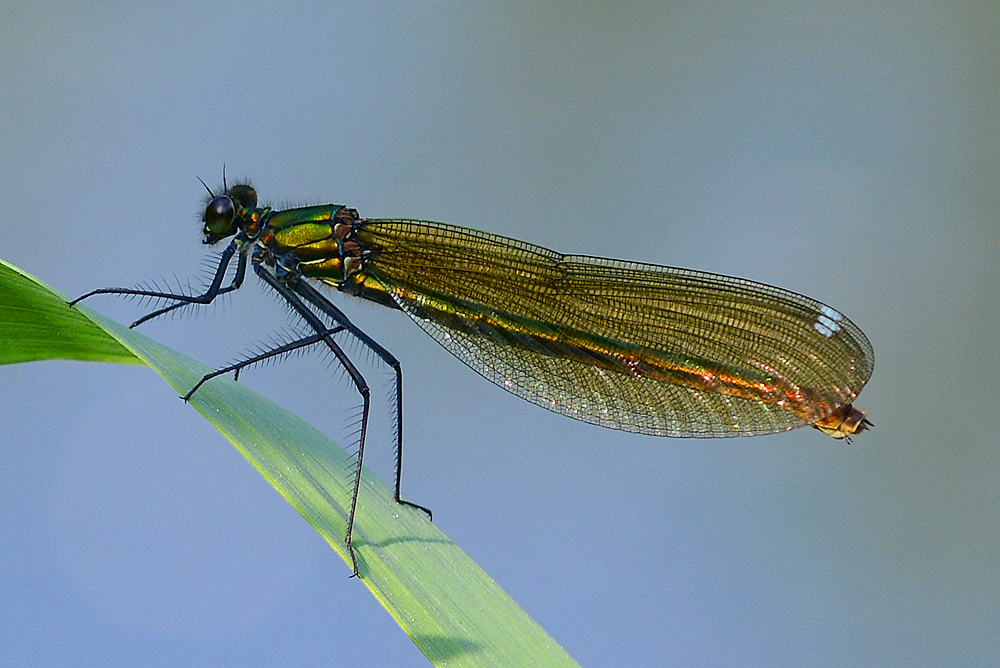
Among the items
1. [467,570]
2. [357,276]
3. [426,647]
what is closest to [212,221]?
[357,276]

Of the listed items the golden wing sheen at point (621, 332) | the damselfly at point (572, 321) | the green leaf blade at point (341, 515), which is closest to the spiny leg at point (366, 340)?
the damselfly at point (572, 321)

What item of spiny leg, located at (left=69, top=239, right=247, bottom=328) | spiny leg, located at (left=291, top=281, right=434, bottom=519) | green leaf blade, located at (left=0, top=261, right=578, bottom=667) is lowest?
green leaf blade, located at (left=0, top=261, right=578, bottom=667)

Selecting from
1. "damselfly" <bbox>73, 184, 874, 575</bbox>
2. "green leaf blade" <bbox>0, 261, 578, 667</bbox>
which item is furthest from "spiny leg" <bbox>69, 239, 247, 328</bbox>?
"green leaf blade" <bbox>0, 261, 578, 667</bbox>

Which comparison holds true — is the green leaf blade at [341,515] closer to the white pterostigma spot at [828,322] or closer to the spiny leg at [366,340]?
the spiny leg at [366,340]

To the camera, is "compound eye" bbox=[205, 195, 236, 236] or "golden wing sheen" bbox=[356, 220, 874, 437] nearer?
"golden wing sheen" bbox=[356, 220, 874, 437]

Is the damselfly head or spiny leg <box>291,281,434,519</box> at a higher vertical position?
the damselfly head

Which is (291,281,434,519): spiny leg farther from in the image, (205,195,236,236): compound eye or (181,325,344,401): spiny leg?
(205,195,236,236): compound eye
